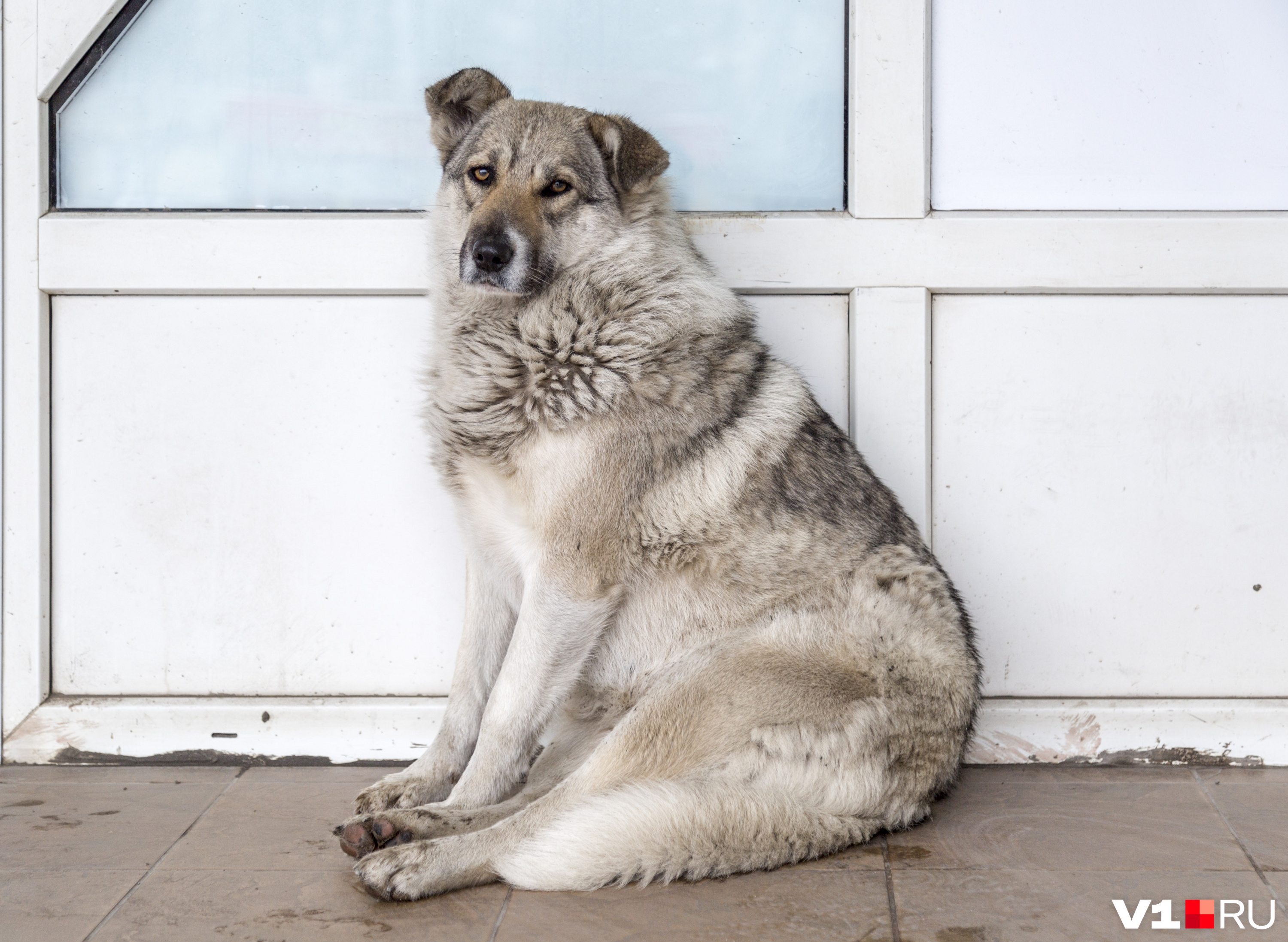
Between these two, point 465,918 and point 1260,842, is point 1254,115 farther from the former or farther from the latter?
point 465,918

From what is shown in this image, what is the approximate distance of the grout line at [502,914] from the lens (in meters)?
1.90

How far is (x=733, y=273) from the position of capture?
2969 mm

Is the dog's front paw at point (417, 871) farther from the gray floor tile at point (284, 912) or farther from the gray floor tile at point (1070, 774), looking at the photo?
the gray floor tile at point (1070, 774)

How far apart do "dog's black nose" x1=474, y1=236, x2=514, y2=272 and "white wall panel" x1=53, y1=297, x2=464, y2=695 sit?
71 cm

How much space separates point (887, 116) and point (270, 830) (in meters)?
2.61

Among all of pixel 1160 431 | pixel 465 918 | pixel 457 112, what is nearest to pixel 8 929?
pixel 465 918

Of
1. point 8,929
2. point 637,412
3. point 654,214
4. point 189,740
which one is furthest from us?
point 189,740

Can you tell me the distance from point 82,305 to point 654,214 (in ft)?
5.82

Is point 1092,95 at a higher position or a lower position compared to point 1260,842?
higher

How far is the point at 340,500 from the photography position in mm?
3014

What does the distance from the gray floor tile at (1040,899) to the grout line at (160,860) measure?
5.16 feet

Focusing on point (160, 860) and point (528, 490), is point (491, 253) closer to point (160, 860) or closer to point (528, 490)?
point (528, 490)

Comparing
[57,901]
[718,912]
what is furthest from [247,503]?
[718,912]

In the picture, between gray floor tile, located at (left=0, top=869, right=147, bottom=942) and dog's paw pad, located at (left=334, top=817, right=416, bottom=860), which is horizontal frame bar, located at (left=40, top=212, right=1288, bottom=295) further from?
gray floor tile, located at (left=0, top=869, right=147, bottom=942)
